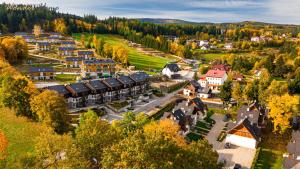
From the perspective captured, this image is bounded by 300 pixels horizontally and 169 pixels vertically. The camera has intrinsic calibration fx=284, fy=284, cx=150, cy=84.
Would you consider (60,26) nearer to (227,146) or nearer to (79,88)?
(79,88)

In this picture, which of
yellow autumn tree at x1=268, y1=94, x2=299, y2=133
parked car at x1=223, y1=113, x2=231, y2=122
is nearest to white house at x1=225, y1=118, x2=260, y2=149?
yellow autumn tree at x1=268, y1=94, x2=299, y2=133

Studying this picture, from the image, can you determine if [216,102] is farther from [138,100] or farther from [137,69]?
[137,69]

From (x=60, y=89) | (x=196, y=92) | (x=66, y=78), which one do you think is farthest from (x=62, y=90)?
(x=196, y=92)

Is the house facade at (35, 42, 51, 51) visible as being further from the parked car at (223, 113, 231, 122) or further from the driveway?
the driveway

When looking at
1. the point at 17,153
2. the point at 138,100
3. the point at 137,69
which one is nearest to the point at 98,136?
the point at 17,153

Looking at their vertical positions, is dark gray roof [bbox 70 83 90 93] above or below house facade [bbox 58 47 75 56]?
below

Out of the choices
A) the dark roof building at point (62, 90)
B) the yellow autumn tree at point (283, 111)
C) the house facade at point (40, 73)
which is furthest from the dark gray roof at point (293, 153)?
the house facade at point (40, 73)
